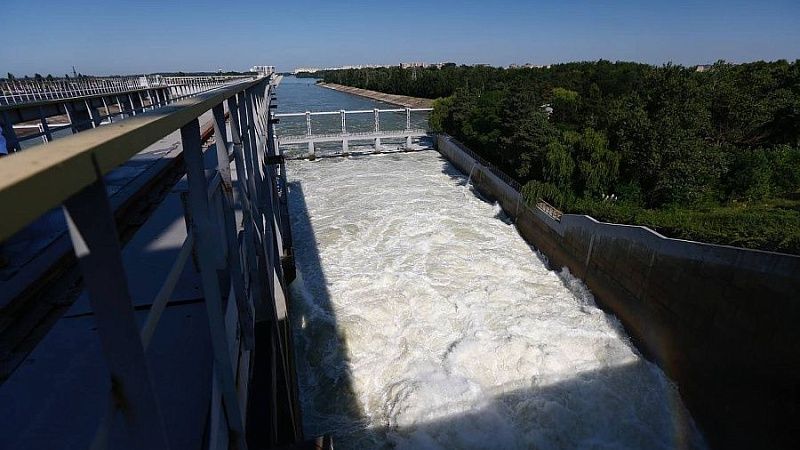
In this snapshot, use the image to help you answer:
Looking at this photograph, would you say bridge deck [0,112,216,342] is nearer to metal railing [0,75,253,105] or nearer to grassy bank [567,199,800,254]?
metal railing [0,75,253,105]

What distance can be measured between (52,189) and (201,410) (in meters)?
1.61

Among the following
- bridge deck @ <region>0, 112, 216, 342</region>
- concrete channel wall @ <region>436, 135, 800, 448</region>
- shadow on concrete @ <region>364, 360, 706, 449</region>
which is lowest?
shadow on concrete @ <region>364, 360, 706, 449</region>

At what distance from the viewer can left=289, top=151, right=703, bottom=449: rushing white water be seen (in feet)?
23.5

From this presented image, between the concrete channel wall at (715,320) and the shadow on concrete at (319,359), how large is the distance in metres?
6.11

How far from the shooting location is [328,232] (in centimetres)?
1459

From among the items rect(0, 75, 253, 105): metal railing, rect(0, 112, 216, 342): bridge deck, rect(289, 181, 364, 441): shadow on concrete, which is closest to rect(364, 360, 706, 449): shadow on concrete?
rect(289, 181, 364, 441): shadow on concrete

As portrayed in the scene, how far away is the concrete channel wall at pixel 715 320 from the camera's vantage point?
6.53 metres

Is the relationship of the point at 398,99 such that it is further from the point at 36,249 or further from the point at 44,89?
the point at 36,249

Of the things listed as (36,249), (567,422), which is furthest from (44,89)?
(567,422)

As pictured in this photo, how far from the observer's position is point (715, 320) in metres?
7.64

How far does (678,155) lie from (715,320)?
6386 mm

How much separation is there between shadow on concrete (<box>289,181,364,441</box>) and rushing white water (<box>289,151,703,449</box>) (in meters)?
0.03

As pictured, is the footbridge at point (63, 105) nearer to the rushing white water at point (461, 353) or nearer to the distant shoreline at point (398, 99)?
the rushing white water at point (461, 353)

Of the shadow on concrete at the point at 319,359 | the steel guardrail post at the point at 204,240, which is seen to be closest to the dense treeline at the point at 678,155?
the shadow on concrete at the point at 319,359
